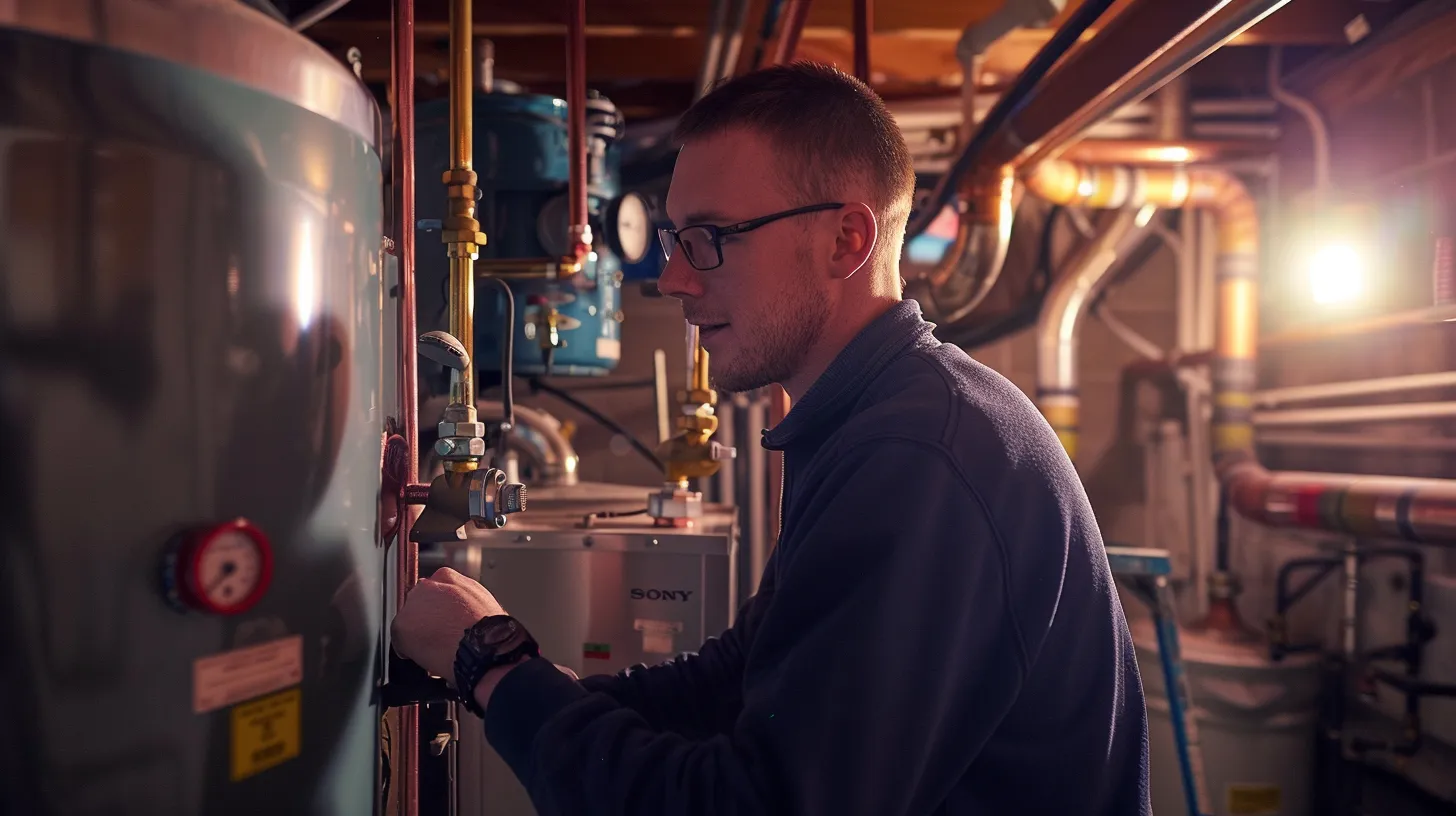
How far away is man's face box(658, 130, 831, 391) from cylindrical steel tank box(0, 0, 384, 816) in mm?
358

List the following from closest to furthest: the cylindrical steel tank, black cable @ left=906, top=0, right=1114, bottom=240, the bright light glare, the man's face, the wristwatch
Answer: the cylindrical steel tank, the wristwatch, the man's face, black cable @ left=906, top=0, right=1114, bottom=240, the bright light glare

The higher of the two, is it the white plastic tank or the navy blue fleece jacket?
the navy blue fleece jacket

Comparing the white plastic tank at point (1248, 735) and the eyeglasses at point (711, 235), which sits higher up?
the eyeglasses at point (711, 235)

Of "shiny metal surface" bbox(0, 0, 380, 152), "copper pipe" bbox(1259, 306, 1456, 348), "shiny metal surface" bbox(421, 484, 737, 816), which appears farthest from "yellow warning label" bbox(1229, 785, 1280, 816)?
"shiny metal surface" bbox(0, 0, 380, 152)

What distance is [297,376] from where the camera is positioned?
2.34 ft

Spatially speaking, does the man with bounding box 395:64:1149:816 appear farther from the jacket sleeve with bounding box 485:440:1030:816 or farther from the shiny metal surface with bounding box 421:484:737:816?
the shiny metal surface with bounding box 421:484:737:816

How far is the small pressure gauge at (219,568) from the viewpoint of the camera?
24.9 inches

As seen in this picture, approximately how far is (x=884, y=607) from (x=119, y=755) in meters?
0.56

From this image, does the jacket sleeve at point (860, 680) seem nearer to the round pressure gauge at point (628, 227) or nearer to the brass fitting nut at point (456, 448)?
the brass fitting nut at point (456, 448)

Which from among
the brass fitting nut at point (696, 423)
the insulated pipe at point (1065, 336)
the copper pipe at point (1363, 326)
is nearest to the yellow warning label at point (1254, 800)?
the insulated pipe at point (1065, 336)

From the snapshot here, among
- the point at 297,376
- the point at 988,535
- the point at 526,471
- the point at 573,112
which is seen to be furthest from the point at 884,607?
the point at 526,471

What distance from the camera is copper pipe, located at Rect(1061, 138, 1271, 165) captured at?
2229 mm

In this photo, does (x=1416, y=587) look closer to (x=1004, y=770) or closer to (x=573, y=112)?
(x=1004, y=770)

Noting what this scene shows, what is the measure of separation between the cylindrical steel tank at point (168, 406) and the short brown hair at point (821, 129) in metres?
0.40
